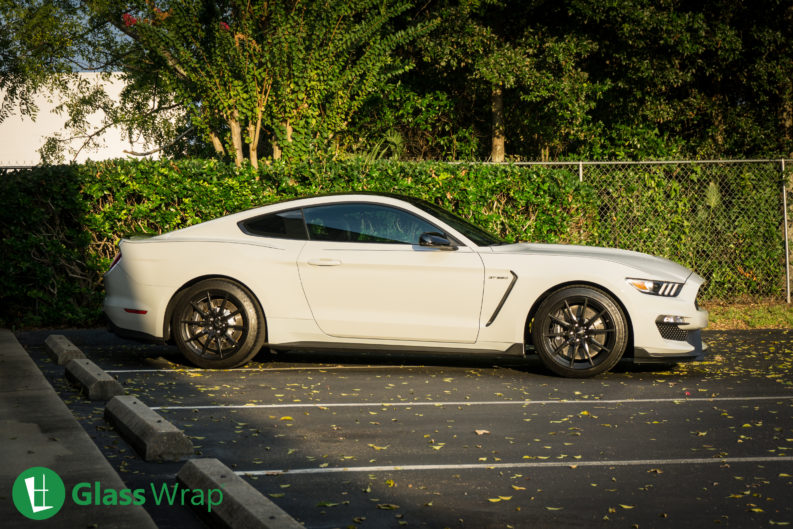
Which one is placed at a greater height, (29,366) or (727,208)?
(727,208)

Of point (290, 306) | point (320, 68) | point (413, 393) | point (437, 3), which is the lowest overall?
point (413, 393)

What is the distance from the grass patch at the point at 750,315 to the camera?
11867 millimetres

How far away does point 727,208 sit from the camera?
539 inches

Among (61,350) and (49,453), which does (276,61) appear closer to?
(61,350)

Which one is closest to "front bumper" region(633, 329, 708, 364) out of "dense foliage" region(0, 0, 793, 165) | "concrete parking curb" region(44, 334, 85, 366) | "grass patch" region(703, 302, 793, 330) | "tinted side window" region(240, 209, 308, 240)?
"tinted side window" region(240, 209, 308, 240)

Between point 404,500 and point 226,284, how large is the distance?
14.2 ft

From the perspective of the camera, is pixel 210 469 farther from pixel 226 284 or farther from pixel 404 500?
pixel 226 284

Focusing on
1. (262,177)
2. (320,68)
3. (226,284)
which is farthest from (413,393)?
(320,68)

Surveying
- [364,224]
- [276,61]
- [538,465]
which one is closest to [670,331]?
[364,224]

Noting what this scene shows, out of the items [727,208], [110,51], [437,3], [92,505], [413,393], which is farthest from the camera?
[110,51]

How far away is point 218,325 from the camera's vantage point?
845 cm

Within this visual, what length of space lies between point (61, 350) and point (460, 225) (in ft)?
12.3

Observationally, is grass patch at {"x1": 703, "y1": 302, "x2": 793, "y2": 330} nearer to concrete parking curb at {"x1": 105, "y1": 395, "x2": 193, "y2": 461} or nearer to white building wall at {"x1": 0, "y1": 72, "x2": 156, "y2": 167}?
concrete parking curb at {"x1": 105, "y1": 395, "x2": 193, "y2": 461}

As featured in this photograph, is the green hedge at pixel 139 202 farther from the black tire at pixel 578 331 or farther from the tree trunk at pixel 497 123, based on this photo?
the tree trunk at pixel 497 123
